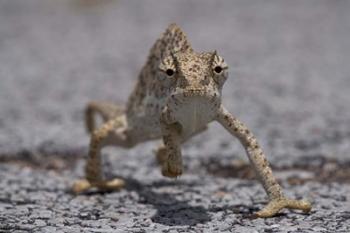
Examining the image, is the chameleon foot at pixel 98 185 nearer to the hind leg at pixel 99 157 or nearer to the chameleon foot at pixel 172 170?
the hind leg at pixel 99 157

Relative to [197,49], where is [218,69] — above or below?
below

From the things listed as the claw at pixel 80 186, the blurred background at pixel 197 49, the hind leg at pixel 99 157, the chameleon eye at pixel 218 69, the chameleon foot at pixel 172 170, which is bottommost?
the chameleon foot at pixel 172 170

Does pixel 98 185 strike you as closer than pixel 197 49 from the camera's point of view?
Yes

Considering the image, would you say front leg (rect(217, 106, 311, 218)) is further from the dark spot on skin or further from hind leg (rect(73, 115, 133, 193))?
hind leg (rect(73, 115, 133, 193))

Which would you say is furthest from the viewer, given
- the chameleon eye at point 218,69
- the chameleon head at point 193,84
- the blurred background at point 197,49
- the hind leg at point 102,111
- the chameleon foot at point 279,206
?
the blurred background at point 197,49

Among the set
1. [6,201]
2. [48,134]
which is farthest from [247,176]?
[48,134]

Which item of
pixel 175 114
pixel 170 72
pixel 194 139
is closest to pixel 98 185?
pixel 175 114

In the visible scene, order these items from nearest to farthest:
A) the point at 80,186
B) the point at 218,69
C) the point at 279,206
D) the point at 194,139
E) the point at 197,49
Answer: the point at 218,69 < the point at 279,206 < the point at 80,186 < the point at 194,139 < the point at 197,49

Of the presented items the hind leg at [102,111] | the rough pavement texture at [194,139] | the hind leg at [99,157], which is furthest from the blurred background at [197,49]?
the hind leg at [99,157]

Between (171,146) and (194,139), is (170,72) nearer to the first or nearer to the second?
(171,146)
